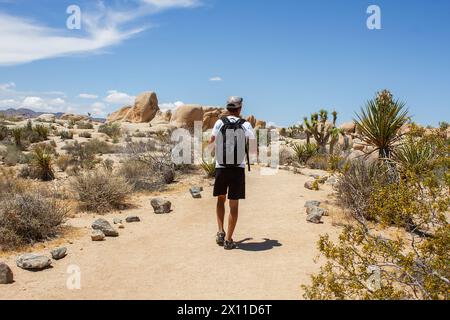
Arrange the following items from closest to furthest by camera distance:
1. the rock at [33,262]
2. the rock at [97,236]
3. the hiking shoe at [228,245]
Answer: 1. the rock at [33,262]
2. the hiking shoe at [228,245]
3. the rock at [97,236]

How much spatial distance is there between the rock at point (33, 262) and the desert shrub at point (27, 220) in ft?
2.45

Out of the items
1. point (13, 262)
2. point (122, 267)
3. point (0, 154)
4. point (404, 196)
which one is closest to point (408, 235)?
point (404, 196)

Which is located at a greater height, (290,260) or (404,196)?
(404,196)

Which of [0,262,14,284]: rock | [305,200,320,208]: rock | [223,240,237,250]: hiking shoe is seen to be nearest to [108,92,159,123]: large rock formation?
[305,200,320,208]: rock

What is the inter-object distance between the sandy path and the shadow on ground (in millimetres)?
15

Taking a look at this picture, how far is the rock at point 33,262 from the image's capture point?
193 inches

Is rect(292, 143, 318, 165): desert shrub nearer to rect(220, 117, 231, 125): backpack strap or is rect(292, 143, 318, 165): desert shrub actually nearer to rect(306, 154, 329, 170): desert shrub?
rect(306, 154, 329, 170): desert shrub

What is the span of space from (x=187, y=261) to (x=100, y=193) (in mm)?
3676

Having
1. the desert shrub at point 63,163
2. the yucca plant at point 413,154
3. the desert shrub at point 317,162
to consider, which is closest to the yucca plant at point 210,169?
the yucca plant at point 413,154

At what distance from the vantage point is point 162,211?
803 cm

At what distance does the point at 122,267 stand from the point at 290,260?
7.31ft

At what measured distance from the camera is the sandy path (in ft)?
14.1

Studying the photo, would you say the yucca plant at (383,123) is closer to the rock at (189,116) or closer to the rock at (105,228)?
the rock at (105,228)
